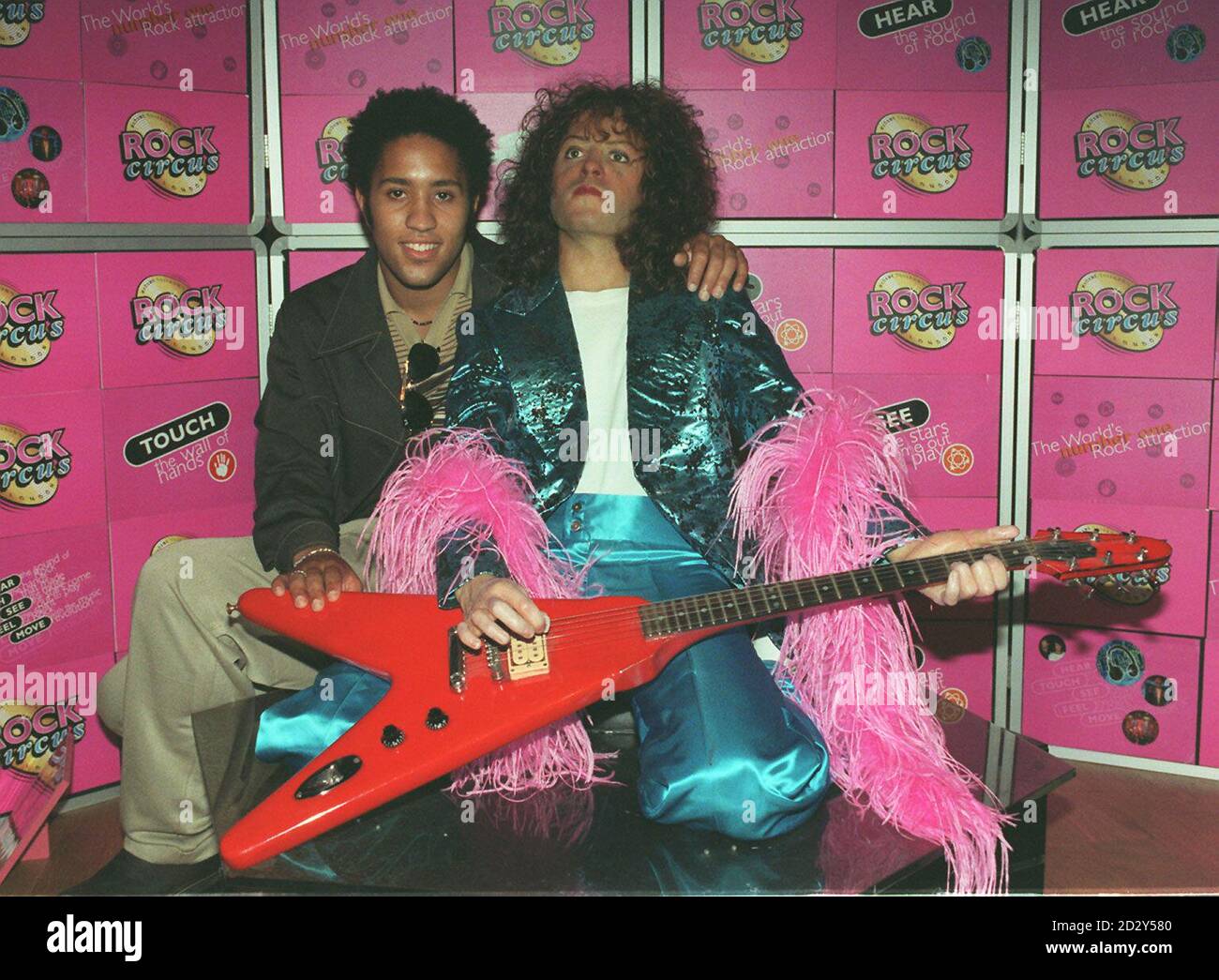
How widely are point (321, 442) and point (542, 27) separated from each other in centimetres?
109

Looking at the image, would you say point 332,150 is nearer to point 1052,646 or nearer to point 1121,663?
point 1052,646

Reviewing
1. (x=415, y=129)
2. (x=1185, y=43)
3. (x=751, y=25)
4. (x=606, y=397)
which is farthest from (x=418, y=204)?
(x=1185, y=43)

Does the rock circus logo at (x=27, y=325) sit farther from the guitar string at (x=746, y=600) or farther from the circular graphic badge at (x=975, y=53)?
the circular graphic badge at (x=975, y=53)

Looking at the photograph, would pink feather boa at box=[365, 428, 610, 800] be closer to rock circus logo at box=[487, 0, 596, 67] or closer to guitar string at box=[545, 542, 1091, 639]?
guitar string at box=[545, 542, 1091, 639]

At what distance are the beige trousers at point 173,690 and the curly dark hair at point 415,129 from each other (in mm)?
875

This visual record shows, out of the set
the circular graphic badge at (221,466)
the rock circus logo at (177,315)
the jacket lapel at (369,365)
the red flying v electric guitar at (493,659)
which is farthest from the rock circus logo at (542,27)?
the red flying v electric guitar at (493,659)

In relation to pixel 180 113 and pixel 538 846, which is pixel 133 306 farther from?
pixel 538 846

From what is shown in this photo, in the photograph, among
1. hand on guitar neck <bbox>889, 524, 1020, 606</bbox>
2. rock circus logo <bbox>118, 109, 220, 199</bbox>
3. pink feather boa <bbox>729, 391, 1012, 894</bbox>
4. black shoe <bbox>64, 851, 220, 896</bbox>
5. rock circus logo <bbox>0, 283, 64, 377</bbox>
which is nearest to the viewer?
hand on guitar neck <bbox>889, 524, 1020, 606</bbox>

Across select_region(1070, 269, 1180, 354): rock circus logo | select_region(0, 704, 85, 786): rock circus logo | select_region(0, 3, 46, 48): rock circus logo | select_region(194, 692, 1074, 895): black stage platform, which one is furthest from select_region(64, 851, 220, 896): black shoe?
select_region(1070, 269, 1180, 354): rock circus logo

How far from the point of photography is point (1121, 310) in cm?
271

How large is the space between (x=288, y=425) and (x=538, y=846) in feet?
3.49

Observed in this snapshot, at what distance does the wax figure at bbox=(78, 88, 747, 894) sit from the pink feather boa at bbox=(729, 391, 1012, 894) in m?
0.36

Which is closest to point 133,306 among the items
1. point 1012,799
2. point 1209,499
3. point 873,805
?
point 873,805

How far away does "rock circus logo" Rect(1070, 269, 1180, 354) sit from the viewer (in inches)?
106
